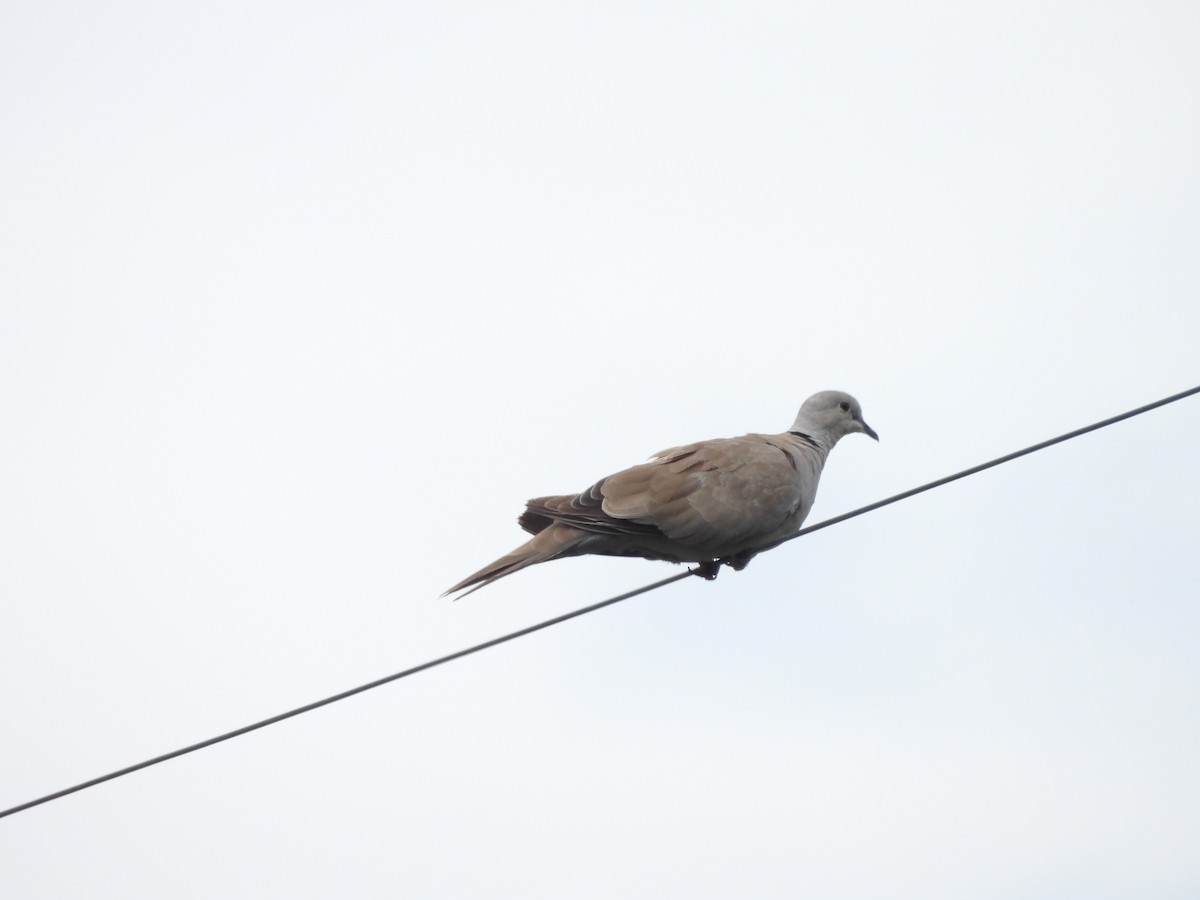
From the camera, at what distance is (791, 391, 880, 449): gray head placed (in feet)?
23.7

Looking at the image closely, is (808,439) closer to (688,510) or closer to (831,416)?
(831,416)

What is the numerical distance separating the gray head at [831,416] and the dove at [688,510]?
866 millimetres

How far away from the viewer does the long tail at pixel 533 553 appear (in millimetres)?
5008

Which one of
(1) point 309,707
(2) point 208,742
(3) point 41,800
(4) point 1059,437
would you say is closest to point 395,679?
(1) point 309,707

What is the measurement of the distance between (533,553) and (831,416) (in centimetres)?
246

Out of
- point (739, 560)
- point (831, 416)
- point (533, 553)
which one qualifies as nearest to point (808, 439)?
point (831, 416)

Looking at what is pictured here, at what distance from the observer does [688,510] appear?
572 cm

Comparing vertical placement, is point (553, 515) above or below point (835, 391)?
below

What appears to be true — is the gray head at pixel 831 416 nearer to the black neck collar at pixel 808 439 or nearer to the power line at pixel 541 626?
the black neck collar at pixel 808 439

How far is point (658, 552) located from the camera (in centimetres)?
591

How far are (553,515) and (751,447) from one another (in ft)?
3.43

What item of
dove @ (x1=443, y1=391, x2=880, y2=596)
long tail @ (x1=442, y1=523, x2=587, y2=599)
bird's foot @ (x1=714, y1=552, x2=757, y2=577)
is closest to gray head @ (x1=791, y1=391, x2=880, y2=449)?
dove @ (x1=443, y1=391, x2=880, y2=596)

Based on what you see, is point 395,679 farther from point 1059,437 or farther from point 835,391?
point 835,391

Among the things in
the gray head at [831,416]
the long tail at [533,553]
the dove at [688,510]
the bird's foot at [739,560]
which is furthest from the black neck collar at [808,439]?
the long tail at [533,553]
